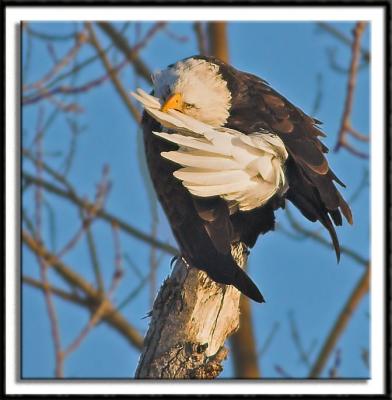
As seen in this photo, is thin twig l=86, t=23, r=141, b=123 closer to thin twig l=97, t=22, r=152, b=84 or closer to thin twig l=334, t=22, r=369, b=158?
thin twig l=97, t=22, r=152, b=84

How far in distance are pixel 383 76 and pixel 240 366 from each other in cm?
276

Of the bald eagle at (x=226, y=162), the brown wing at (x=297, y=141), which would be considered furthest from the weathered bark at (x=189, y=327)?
the brown wing at (x=297, y=141)

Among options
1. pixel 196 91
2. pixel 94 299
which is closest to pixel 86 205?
pixel 94 299

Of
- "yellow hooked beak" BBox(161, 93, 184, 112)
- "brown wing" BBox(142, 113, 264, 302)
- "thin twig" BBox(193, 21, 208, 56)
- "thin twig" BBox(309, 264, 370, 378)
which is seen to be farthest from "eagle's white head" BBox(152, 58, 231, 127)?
"thin twig" BBox(309, 264, 370, 378)

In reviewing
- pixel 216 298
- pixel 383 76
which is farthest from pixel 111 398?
pixel 383 76

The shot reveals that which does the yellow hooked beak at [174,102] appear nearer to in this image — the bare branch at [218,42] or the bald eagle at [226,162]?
the bald eagle at [226,162]

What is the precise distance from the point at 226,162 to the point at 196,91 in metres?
0.52

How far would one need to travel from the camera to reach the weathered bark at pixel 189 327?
2953mm

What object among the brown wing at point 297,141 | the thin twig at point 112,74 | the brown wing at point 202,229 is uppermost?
the thin twig at point 112,74

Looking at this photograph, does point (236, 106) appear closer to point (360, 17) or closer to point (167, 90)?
point (167, 90)

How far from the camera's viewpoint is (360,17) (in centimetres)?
354

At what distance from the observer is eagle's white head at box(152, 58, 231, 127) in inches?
130

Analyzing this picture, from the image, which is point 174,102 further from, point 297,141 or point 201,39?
point 201,39

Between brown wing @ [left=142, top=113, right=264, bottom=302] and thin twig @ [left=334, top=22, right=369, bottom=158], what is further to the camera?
thin twig @ [left=334, top=22, right=369, bottom=158]
